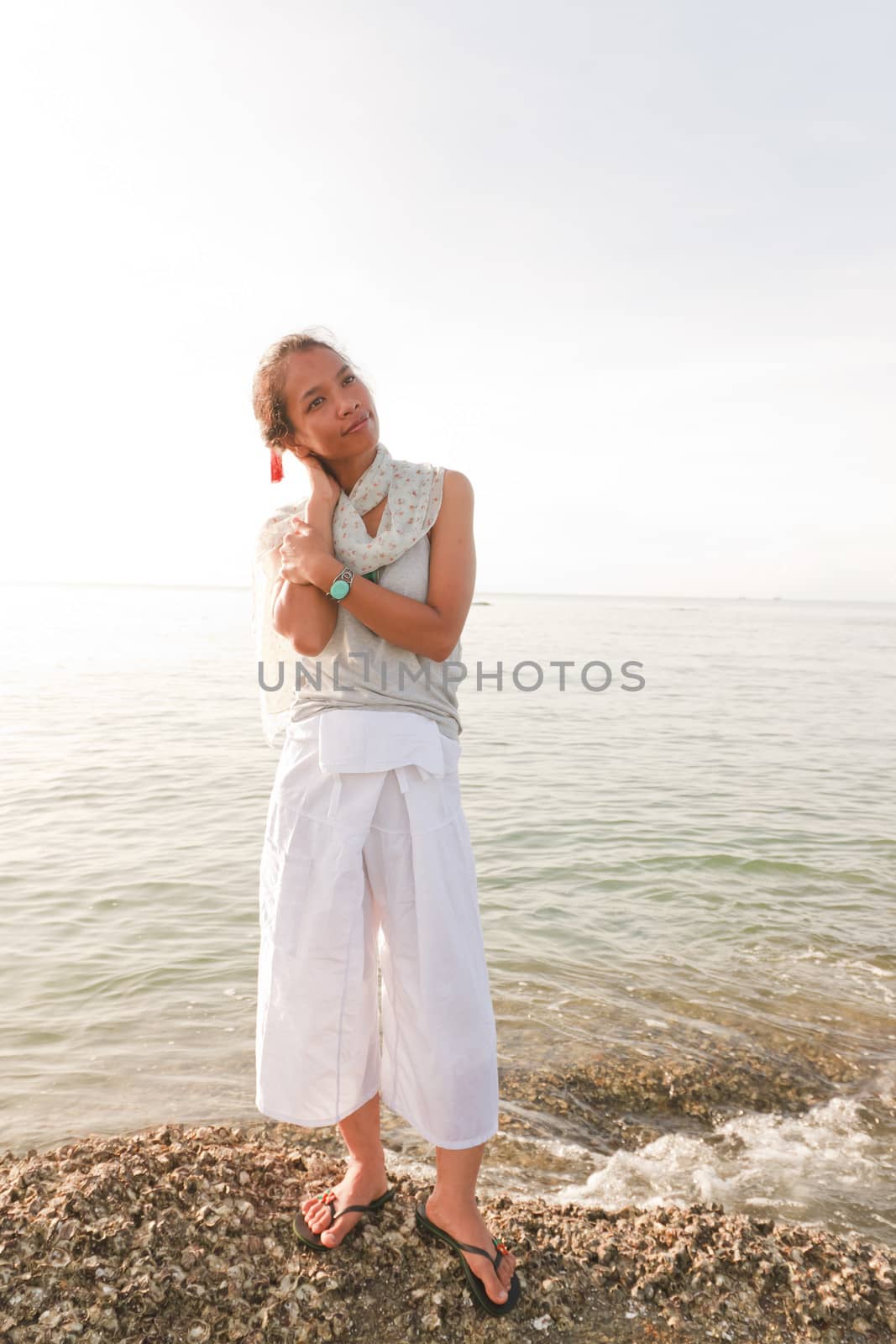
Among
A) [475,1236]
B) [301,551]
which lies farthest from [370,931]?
[301,551]

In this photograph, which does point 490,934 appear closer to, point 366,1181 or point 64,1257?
point 366,1181

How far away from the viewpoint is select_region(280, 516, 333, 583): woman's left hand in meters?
2.20

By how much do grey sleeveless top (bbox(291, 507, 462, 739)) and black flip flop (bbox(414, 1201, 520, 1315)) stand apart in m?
1.27

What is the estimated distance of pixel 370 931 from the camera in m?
2.34

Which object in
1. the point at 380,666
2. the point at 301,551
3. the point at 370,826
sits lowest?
the point at 370,826

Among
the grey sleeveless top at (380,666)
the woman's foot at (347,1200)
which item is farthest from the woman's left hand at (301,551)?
→ the woman's foot at (347,1200)

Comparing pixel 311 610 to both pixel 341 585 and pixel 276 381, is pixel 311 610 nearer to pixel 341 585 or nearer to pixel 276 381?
pixel 341 585

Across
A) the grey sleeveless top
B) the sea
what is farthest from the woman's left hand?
the sea

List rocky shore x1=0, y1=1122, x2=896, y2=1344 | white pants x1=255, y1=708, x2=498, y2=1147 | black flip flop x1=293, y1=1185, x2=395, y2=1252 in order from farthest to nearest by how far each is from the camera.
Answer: black flip flop x1=293, y1=1185, x2=395, y2=1252
white pants x1=255, y1=708, x2=498, y2=1147
rocky shore x1=0, y1=1122, x2=896, y2=1344

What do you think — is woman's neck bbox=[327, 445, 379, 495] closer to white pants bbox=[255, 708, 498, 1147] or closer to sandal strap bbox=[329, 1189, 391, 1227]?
white pants bbox=[255, 708, 498, 1147]

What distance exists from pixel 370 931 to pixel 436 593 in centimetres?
87

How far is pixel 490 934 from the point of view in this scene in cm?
545

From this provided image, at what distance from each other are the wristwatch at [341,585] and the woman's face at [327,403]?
1.19 feet

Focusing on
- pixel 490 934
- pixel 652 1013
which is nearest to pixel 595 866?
pixel 490 934
